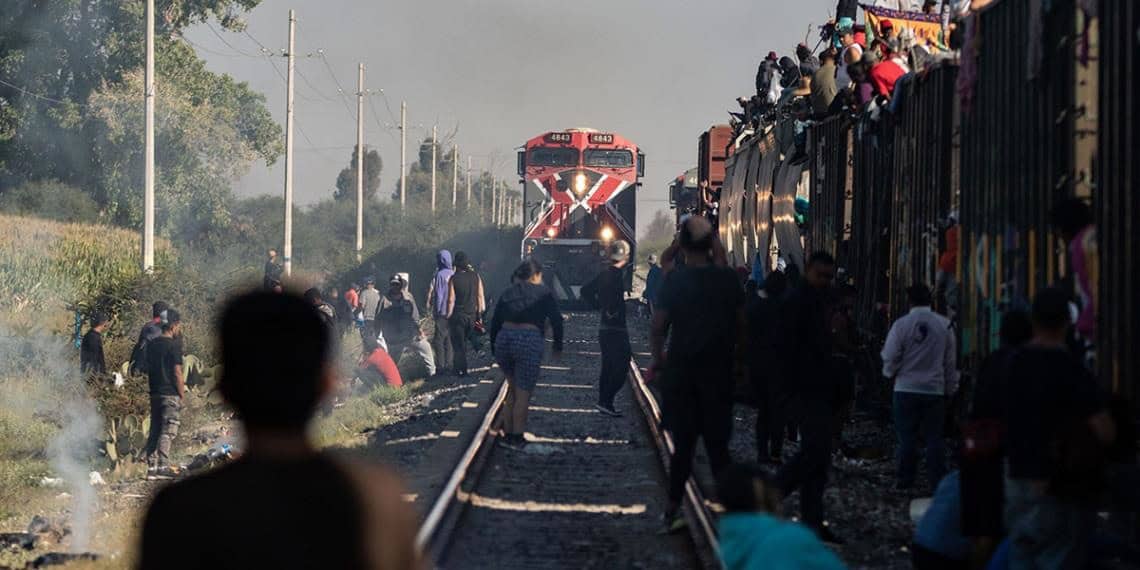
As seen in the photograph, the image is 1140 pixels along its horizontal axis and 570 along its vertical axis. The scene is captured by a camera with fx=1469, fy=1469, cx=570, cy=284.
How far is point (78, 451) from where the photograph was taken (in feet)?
53.4

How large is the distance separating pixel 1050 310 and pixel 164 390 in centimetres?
1050

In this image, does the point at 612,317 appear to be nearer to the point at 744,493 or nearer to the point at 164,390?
the point at 164,390

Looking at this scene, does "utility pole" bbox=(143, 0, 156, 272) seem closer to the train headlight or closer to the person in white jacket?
the train headlight

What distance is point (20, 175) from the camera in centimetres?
4916

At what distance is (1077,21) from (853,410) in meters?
8.58

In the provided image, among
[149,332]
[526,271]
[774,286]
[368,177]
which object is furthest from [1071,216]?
[368,177]

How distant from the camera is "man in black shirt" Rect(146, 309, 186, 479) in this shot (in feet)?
46.8

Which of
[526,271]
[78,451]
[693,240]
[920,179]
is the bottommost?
[78,451]

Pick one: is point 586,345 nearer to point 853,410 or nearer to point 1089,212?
point 853,410

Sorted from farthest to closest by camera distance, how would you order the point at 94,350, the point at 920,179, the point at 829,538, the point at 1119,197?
the point at 94,350
the point at 920,179
the point at 829,538
the point at 1119,197

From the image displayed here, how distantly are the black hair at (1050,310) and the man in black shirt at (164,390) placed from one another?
33.3ft

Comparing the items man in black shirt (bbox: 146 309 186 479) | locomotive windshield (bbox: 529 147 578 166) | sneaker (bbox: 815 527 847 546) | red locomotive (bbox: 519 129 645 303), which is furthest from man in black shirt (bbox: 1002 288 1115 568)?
locomotive windshield (bbox: 529 147 578 166)

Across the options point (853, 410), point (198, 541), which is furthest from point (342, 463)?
point (853, 410)

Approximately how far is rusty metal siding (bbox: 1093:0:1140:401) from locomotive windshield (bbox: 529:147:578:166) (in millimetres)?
27511
